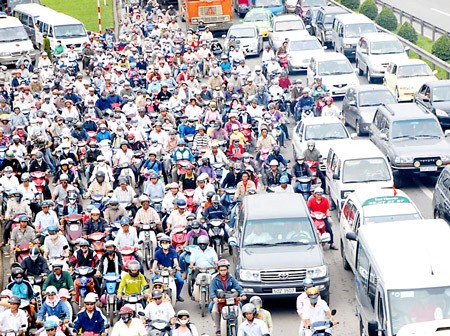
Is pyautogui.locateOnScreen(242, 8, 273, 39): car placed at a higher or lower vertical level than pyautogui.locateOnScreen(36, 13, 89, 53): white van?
lower

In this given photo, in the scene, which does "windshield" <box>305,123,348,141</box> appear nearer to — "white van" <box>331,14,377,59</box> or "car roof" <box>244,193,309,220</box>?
"car roof" <box>244,193,309,220</box>

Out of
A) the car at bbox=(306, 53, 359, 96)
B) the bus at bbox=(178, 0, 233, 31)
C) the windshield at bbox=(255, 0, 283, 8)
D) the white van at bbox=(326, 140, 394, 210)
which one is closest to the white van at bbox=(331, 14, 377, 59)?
the car at bbox=(306, 53, 359, 96)

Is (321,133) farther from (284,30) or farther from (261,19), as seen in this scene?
(261,19)

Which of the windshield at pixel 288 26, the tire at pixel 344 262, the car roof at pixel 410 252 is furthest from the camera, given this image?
the windshield at pixel 288 26

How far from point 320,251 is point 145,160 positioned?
28.0 ft

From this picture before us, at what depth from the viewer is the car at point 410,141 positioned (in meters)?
29.6

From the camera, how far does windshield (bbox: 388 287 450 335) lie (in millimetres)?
16797

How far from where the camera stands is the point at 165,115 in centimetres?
3362

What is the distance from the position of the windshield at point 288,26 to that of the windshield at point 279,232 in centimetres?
2990

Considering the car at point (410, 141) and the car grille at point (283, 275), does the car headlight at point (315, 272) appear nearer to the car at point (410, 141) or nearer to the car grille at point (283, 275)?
the car grille at point (283, 275)

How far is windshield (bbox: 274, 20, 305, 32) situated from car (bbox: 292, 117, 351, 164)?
19606mm

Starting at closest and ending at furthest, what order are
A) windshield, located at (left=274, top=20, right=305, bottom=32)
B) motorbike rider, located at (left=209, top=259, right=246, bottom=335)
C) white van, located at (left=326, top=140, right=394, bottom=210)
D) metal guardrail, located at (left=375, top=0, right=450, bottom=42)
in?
motorbike rider, located at (left=209, top=259, right=246, bottom=335)
white van, located at (left=326, top=140, right=394, bottom=210)
metal guardrail, located at (left=375, top=0, right=450, bottom=42)
windshield, located at (left=274, top=20, right=305, bottom=32)

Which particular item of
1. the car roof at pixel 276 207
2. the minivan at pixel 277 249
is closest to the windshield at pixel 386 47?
the car roof at pixel 276 207

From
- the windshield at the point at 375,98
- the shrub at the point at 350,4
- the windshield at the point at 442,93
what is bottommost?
the shrub at the point at 350,4
